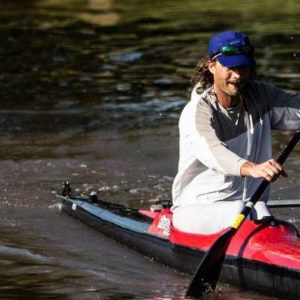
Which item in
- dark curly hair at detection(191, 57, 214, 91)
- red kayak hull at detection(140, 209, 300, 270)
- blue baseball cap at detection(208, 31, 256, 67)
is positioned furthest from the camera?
dark curly hair at detection(191, 57, 214, 91)

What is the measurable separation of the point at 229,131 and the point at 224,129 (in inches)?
1.6

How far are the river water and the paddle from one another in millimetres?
107

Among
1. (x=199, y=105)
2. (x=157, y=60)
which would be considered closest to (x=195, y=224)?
(x=199, y=105)

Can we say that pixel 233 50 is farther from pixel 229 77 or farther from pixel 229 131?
pixel 229 131

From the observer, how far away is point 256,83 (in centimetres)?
702

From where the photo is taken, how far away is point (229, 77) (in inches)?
267

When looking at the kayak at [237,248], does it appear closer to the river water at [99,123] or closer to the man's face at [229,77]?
the river water at [99,123]

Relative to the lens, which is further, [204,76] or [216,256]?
[204,76]

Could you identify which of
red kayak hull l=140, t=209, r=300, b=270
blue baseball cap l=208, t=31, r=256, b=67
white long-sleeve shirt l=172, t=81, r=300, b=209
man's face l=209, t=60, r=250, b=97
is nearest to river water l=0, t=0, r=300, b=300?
red kayak hull l=140, t=209, r=300, b=270

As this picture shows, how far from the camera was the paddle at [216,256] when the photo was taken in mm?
6734

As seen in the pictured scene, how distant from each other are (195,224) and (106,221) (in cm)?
156

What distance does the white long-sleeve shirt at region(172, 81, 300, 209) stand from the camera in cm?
681

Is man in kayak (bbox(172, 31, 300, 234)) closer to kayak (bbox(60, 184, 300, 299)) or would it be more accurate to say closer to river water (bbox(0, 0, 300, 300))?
kayak (bbox(60, 184, 300, 299))

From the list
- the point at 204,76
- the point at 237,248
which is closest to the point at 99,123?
the point at 204,76
